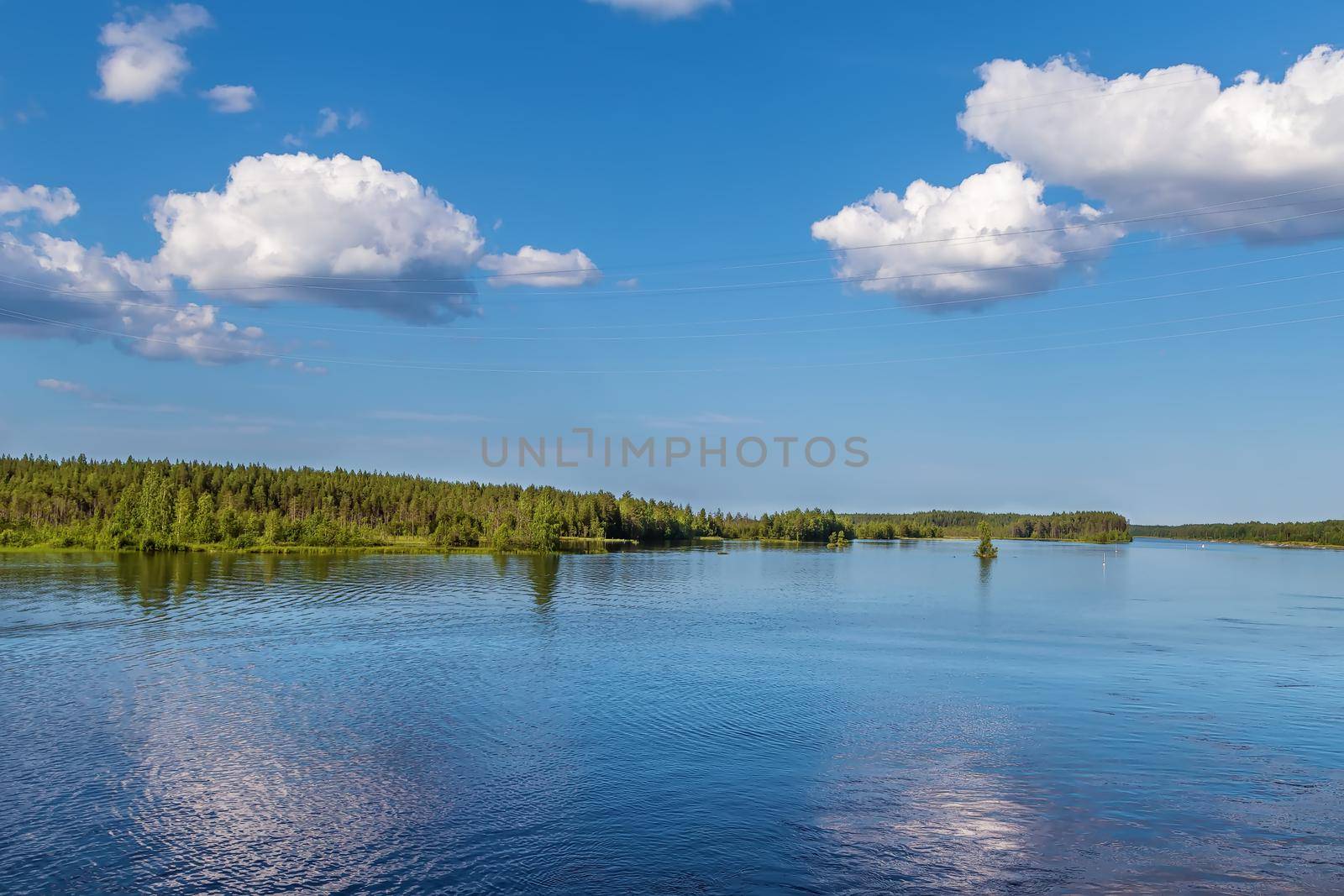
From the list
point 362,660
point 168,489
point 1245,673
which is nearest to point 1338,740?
point 1245,673

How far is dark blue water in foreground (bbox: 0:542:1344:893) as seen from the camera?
72.5ft

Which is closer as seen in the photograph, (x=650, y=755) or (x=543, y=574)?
(x=650, y=755)

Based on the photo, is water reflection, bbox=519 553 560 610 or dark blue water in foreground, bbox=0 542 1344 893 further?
water reflection, bbox=519 553 560 610

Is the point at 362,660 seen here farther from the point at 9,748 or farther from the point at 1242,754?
the point at 1242,754

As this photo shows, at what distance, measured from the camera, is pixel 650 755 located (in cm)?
3186

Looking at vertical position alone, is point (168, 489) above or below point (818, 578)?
above

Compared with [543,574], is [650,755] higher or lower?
higher

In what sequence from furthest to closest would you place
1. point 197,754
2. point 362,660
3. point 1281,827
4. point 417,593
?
point 417,593
point 362,660
point 197,754
point 1281,827

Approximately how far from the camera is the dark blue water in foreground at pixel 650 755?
2209 cm

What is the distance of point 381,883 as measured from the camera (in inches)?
819

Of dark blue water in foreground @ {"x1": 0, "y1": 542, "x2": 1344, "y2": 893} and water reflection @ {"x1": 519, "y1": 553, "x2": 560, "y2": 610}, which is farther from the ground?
dark blue water in foreground @ {"x1": 0, "y1": 542, "x2": 1344, "y2": 893}

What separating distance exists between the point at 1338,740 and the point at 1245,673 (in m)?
17.3

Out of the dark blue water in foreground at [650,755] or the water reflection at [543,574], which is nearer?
the dark blue water in foreground at [650,755]

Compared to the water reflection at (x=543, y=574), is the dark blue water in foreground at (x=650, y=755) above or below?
above
